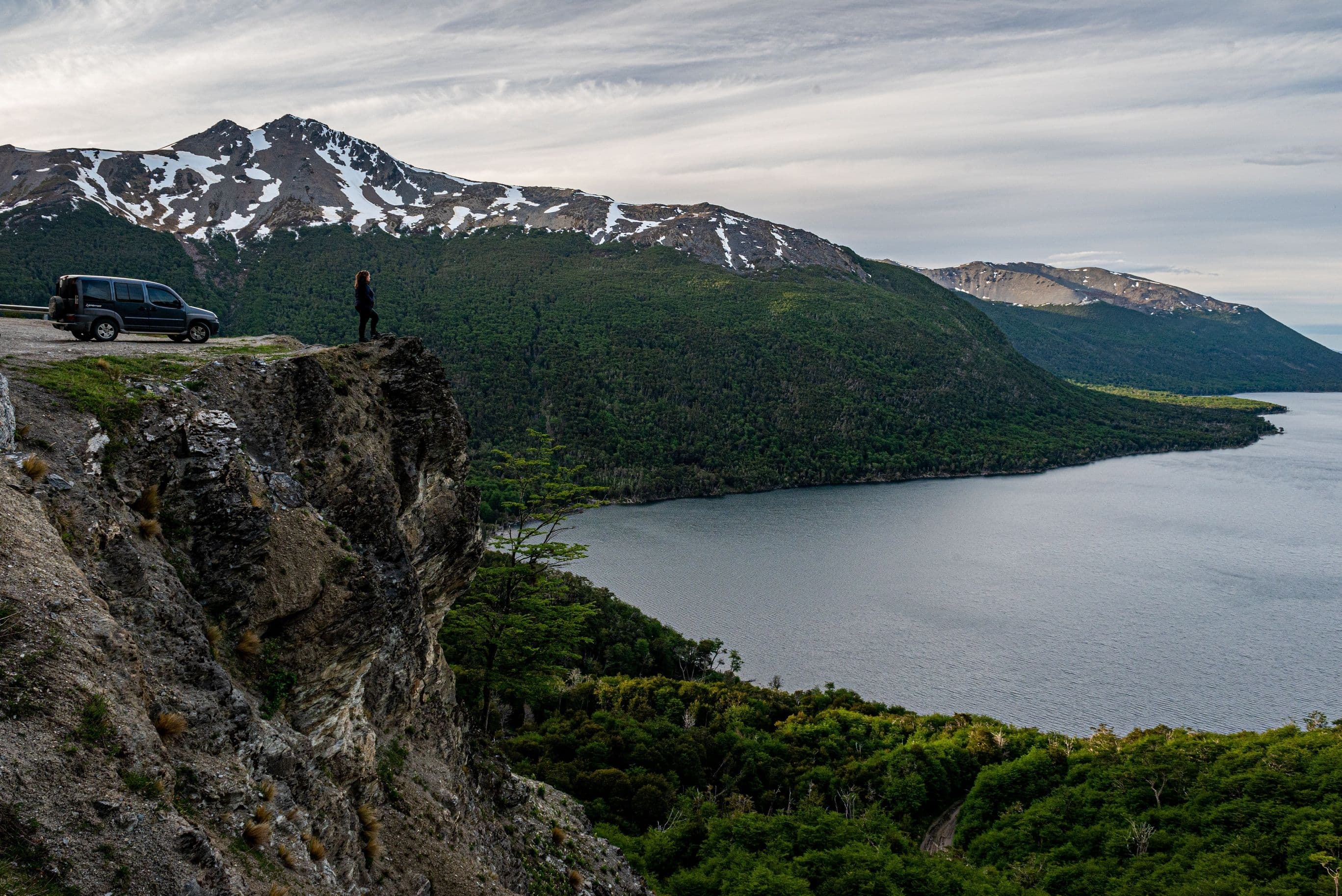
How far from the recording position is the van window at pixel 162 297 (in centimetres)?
1755

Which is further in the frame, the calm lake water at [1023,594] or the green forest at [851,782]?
the calm lake water at [1023,594]

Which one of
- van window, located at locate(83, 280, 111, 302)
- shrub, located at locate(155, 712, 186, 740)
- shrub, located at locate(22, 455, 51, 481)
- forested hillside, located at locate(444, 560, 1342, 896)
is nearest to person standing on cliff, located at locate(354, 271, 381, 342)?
van window, located at locate(83, 280, 111, 302)

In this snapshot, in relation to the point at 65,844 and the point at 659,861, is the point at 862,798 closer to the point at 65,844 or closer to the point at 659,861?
the point at 659,861

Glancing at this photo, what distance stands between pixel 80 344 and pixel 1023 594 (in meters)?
86.7

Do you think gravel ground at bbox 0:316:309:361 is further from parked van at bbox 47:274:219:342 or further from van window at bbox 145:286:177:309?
van window at bbox 145:286:177:309

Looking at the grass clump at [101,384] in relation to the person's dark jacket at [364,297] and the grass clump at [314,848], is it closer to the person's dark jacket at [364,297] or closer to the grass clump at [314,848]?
the grass clump at [314,848]

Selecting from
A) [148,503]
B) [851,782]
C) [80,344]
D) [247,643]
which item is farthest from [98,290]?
[851,782]

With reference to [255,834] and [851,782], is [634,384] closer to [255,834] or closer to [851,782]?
[851,782]

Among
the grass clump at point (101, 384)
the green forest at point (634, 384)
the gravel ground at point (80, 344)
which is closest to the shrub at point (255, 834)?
the grass clump at point (101, 384)

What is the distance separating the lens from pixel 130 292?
17016 millimetres

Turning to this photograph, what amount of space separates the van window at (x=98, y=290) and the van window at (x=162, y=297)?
33.7 inches

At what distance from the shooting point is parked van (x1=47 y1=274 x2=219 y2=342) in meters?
15.8

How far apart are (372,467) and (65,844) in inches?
345

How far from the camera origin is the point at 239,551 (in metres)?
10.1
